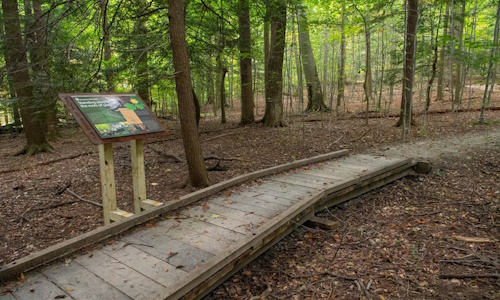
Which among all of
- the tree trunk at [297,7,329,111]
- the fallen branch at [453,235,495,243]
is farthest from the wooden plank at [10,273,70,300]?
the tree trunk at [297,7,329,111]

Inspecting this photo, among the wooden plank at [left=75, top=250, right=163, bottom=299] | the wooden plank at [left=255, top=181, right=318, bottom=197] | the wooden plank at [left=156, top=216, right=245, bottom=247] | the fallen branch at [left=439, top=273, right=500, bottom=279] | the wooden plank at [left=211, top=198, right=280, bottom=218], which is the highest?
the wooden plank at [left=255, top=181, right=318, bottom=197]

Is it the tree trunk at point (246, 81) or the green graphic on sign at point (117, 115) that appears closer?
the green graphic on sign at point (117, 115)

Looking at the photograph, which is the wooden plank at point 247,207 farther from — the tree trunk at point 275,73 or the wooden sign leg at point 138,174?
the tree trunk at point 275,73

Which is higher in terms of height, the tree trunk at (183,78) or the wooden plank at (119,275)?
the tree trunk at (183,78)

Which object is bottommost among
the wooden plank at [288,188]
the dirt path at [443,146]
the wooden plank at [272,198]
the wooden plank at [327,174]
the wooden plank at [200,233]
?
the wooden plank at [200,233]

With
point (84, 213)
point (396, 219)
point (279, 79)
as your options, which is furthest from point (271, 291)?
point (279, 79)

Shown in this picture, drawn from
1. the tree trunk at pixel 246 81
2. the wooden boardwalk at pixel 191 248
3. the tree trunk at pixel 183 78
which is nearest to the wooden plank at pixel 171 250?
the wooden boardwalk at pixel 191 248

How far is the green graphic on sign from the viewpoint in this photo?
12.7ft

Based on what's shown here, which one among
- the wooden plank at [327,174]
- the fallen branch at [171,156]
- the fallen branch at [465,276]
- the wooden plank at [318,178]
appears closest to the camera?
the fallen branch at [465,276]

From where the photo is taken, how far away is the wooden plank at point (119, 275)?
2754 millimetres

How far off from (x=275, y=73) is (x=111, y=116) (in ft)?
24.3

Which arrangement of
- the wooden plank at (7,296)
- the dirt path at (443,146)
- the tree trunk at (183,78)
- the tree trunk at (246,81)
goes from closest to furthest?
the wooden plank at (7,296) < the tree trunk at (183,78) < the dirt path at (443,146) < the tree trunk at (246,81)

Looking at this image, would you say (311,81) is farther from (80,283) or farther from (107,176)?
(80,283)

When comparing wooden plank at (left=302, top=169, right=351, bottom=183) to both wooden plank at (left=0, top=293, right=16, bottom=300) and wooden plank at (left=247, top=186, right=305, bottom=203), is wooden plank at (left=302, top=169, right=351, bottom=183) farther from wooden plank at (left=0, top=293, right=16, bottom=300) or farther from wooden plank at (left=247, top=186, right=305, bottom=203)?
wooden plank at (left=0, top=293, right=16, bottom=300)
